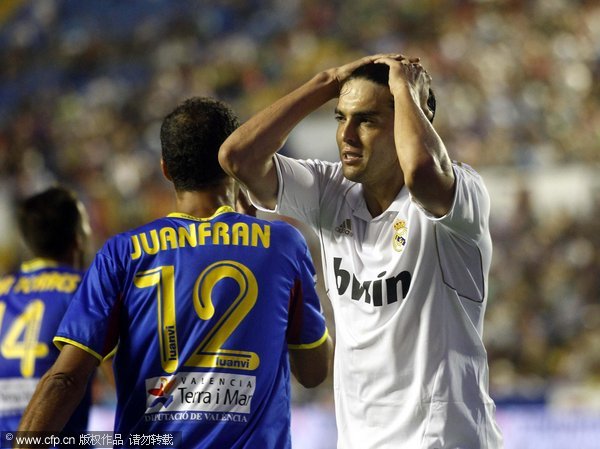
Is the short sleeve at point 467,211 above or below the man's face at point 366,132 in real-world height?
below

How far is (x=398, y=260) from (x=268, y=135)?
64 centimetres

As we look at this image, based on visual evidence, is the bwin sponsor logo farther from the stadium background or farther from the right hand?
the stadium background

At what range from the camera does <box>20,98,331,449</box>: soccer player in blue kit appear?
3064 millimetres

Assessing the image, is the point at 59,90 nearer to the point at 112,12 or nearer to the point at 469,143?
the point at 112,12

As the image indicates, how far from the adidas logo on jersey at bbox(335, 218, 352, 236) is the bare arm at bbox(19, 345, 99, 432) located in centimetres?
100

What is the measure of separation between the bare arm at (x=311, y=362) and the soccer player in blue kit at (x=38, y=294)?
1.37 meters

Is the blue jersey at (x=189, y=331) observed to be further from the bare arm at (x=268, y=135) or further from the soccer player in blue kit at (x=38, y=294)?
the soccer player in blue kit at (x=38, y=294)

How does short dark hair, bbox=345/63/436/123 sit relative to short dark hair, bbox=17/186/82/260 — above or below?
above

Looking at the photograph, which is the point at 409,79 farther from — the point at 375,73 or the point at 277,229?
the point at 277,229

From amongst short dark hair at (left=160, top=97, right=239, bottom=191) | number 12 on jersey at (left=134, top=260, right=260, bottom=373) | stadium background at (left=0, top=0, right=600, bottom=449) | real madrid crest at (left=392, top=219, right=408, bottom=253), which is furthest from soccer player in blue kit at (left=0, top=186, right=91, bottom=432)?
stadium background at (left=0, top=0, right=600, bottom=449)

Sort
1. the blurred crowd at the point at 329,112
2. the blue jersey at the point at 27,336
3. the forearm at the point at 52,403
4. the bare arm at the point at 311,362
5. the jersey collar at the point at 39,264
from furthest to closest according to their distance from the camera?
the blurred crowd at the point at 329,112 < the jersey collar at the point at 39,264 < the blue jersey at the point at 27,336 < the bare arm at the point at 311,362 < the forearm at the point at 52,403

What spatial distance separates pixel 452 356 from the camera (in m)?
3.04

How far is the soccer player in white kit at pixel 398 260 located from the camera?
3006 millimetres

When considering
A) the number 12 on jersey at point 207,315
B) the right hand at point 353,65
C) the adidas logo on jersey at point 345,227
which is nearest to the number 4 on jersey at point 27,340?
the number 12 on jersey at point 207,315
